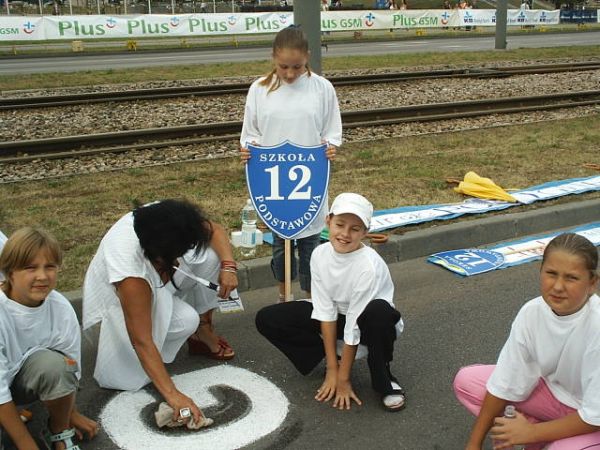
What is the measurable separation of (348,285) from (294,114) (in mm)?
1331

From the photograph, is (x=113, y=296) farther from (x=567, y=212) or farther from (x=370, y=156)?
(x=370, y=156)

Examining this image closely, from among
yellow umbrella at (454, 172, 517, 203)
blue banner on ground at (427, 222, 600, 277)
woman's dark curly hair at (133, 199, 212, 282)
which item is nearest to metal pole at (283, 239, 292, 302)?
woman's dark curly hair at (133, 199, 212, 282)

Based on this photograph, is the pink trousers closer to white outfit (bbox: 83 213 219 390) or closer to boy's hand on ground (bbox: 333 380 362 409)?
boy's hand on ground (bbox: 333 380 362 409)

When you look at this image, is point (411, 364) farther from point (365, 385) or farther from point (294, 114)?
point (294, 114)

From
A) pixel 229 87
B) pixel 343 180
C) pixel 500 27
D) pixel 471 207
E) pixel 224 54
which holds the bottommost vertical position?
pixel 471 207

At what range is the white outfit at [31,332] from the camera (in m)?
3.19

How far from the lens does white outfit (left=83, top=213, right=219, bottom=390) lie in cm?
366

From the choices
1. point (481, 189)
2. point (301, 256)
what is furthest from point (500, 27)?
point (301, 256)

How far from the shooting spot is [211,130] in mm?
11016

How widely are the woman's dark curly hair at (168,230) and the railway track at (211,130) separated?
6311 mm

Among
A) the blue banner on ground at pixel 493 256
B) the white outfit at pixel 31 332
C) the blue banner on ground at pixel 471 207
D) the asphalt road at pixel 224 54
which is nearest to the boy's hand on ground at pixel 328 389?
the white outfit at pixel 31 332

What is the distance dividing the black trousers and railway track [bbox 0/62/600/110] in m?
10.5

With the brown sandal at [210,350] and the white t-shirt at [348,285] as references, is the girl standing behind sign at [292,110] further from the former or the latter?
the white t-shirt at [348,285]

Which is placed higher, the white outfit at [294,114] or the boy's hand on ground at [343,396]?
the white outfit at [294,114]
